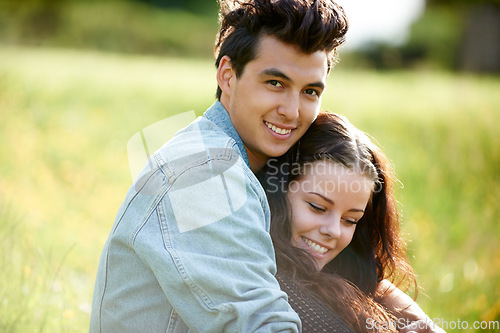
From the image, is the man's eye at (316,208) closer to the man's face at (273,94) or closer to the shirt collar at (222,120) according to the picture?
the man's face at (273,94)

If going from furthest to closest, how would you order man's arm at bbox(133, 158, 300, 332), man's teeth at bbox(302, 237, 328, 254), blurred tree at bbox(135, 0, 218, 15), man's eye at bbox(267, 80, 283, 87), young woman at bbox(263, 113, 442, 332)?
blurred tree at bbox(135, 0, 218, 15) → man's teeth at bbox(302, 237, 328, 254) → man's eye at bbox(267, 80, 283, 87) → young woman at bbox(263, 113, 442, 332) → man's arm at bbox(133, 158, 300, 332)

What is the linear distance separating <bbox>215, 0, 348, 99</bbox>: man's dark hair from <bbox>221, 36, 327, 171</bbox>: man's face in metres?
0.04

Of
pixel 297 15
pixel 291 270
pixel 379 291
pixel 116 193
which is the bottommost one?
pixel 116 193

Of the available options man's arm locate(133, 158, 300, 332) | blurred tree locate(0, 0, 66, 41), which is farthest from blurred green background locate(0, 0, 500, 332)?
blurred tree locate(0, 0, 66, 41)

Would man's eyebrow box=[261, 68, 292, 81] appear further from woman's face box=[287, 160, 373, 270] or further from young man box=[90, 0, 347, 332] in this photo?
woman's face box=[287, 160, 373, 270]

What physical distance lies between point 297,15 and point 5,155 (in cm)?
548

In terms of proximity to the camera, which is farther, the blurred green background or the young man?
the blurred green background

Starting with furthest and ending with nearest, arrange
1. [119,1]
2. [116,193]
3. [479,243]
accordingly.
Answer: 1. [119,1]
2. [116,193]
3. [479,243]

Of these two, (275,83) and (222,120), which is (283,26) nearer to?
(275,83)

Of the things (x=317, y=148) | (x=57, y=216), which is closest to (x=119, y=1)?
Answer: (x=57, y=216)

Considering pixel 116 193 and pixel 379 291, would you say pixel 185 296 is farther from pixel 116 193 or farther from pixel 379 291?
pixel 116 193

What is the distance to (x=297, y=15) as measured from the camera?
99.7 inches

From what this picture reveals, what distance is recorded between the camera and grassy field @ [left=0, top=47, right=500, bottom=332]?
12.0ft

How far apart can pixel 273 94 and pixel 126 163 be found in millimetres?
5200
